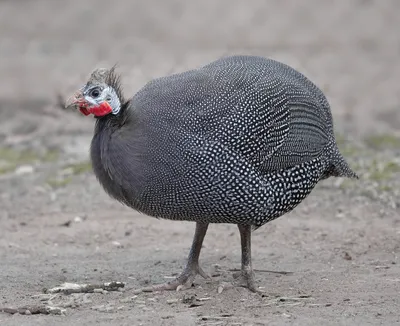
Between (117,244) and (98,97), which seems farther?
(117,244)

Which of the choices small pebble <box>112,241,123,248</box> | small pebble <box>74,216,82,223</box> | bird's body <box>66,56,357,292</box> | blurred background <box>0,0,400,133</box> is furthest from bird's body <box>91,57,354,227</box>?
blurred background <box>0,0,400,133</box>

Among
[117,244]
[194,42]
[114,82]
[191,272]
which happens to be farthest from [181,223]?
[194,42]

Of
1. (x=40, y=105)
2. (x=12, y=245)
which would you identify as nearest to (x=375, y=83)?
(x=40, y=105)

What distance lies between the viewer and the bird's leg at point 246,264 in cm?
624

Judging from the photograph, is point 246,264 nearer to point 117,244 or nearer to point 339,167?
point 339,167

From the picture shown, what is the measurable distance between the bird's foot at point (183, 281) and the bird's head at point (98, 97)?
1.15 meters

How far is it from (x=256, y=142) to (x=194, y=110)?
43 cm

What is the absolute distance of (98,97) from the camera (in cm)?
600

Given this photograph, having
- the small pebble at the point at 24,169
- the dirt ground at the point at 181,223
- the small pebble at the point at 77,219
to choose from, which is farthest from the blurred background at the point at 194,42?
the small pebble at the point at 77,219

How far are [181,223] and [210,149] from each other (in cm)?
246

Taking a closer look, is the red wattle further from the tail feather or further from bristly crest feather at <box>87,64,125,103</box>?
the tail feather

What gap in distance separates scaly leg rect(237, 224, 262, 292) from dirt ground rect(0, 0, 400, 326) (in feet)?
0.33

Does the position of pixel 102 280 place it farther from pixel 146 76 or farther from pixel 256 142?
pixel 146 76

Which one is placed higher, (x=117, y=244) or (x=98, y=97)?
(x=98, y=97)
